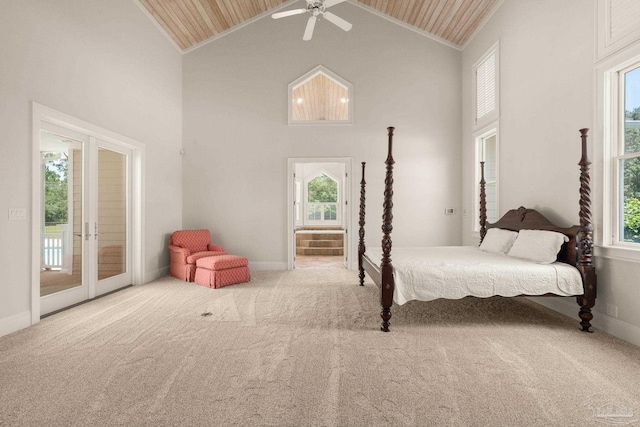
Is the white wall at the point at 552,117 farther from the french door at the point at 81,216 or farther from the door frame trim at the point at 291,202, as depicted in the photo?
the french door at the point at 81,216

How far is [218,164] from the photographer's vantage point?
6.73 m

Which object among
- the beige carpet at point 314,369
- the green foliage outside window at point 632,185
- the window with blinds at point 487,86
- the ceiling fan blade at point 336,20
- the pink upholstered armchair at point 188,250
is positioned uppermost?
the ceiling fan blade at point 336,20

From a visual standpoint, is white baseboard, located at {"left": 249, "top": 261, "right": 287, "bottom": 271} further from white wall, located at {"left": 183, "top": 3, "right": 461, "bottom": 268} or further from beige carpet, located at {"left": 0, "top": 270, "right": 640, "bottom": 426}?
beige carpet, located at {"left": 0, "top": 270, "right": 640, "bottom": 426}

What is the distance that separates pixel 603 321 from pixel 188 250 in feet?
17.9

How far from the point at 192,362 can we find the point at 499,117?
514 centimetres

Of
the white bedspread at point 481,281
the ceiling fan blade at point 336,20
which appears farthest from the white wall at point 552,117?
the ceiling fan blade at point 336,20

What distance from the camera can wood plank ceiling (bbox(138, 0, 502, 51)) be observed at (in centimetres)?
553

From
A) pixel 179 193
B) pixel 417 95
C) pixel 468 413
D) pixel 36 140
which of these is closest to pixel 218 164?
pixel 179 193

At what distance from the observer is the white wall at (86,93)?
3.22 meters

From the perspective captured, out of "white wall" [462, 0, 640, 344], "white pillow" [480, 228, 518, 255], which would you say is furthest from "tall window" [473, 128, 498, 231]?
"white pillow" [480, 228, 518, 255]

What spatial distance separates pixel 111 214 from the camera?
15.9 feet

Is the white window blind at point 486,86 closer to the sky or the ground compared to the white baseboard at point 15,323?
closer to the sky

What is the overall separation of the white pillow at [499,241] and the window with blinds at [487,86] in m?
1.89

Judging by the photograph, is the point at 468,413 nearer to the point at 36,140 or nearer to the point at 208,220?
the point at 36,140
